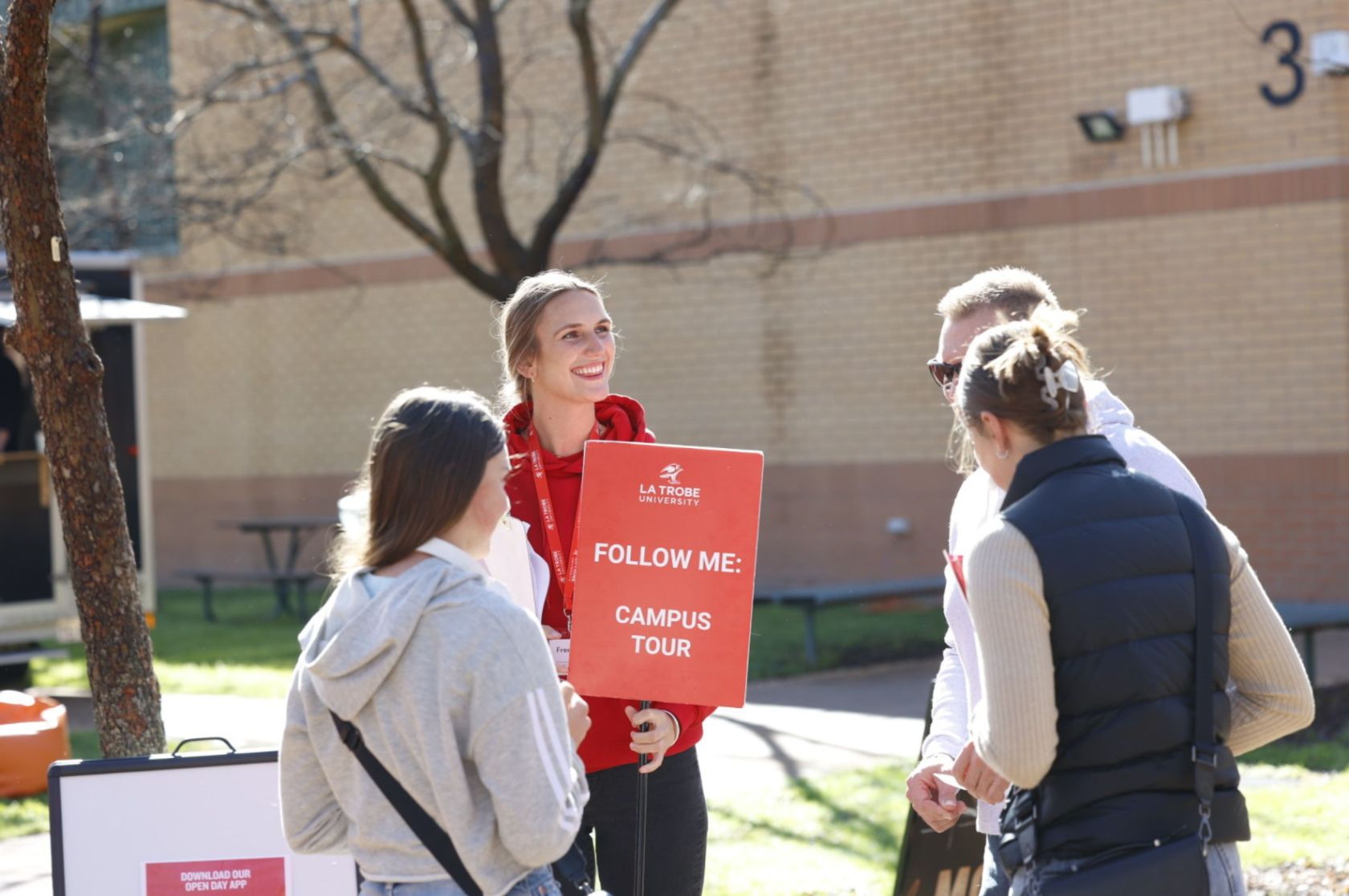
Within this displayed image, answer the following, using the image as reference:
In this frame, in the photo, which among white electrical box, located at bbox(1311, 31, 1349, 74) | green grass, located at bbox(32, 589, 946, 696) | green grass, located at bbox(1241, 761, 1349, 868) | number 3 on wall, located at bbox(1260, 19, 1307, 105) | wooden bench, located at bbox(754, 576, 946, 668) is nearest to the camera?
green grass, located at bbox(1241, 761, 1349, 868)

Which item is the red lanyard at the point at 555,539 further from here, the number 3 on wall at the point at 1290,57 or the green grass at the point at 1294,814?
the number 3 on wall at the point at 1290,57

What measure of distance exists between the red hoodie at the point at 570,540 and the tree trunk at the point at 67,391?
1.65 metres

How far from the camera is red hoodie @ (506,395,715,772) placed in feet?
12.3

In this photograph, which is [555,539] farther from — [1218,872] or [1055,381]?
[1218,872]

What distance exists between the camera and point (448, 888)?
268 centimetres

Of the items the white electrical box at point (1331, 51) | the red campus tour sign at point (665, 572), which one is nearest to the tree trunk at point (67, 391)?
the red campus tour sign at point (665, 572)

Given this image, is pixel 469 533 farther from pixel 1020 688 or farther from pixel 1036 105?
pixel 1036 105

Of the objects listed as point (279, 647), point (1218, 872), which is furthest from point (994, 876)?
point (279, 647)

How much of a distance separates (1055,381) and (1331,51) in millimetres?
12144

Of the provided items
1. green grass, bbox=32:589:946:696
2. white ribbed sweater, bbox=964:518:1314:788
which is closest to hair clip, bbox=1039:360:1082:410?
white ribbed sweater, bbox=964:518:1314:788

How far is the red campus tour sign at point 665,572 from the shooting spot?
3648mm

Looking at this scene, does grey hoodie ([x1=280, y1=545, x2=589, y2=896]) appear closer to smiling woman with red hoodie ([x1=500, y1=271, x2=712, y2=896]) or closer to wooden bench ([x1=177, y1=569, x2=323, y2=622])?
smiling woman with red hoodie ([x1=500, y1=271, x2=712, y2=896])

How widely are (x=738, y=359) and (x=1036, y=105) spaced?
14.0 ft

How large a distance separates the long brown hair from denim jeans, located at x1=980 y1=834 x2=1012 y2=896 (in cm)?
134
